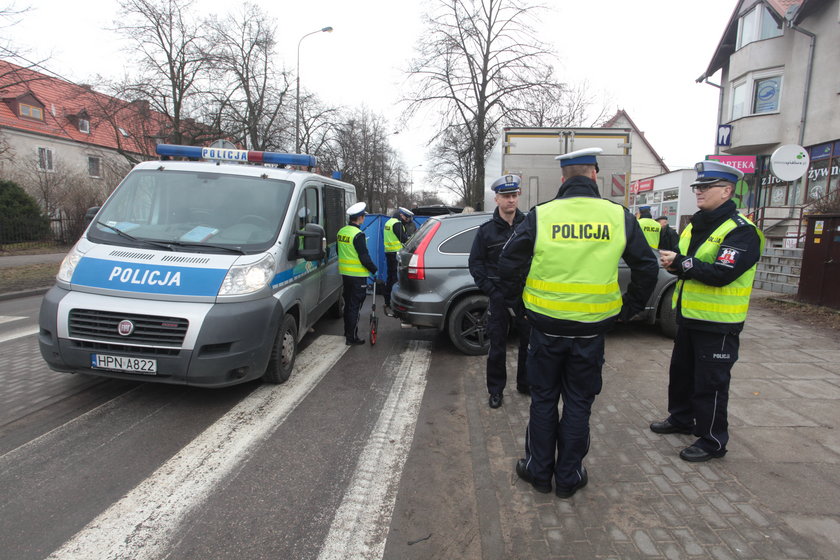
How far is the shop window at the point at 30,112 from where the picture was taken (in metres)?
32.7

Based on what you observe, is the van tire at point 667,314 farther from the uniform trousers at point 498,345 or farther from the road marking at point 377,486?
the road marking at point 377,486

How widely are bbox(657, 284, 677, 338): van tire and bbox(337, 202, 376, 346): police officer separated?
156 inches

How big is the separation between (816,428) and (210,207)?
221 inches

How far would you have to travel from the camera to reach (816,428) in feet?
12.1

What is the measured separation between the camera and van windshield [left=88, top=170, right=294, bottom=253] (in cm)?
437

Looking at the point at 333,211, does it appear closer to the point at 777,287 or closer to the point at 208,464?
the point at 208,464

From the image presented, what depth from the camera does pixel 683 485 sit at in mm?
2893

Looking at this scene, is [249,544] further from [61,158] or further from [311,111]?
[61,158]

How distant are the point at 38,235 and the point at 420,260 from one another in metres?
22.4

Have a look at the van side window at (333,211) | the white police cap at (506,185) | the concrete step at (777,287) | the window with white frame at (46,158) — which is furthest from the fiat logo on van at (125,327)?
the window with white frame at (46,158)

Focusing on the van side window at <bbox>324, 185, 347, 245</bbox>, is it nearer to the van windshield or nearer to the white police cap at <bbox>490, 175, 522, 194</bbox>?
the van windshield

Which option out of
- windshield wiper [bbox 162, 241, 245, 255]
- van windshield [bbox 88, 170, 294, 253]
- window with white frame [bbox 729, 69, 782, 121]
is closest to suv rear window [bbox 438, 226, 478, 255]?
van windshield [bbox 88, 170, 294, 253]

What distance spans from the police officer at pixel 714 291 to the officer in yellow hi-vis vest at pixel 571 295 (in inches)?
24.6

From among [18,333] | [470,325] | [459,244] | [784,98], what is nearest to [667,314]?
[470,325]
